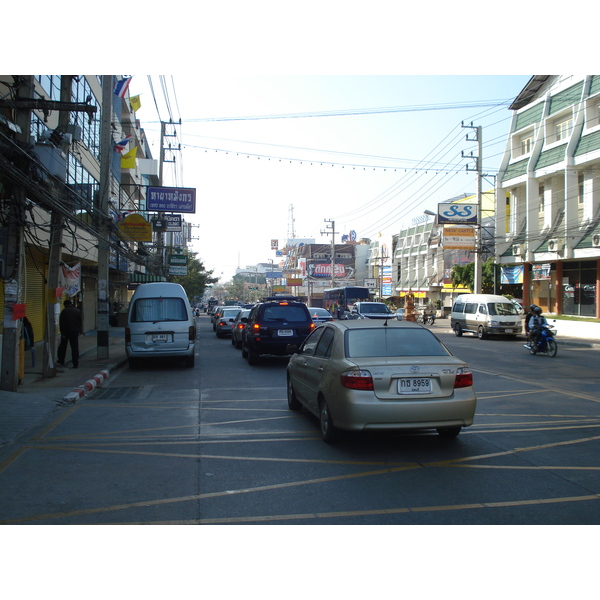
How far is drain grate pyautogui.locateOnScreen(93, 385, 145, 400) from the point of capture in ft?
36.7

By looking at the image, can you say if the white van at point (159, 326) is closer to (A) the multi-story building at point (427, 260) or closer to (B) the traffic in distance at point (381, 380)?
(B) the traffic in distance at point (381, 380)

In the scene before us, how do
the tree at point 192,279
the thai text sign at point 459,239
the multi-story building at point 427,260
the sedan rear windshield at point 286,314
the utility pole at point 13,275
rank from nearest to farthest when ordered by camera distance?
1. the utility pole at point 13,275
2. the sedan rear windshield at point 286,314
3. the thai text sign at point 459,239
4. the multi-story building at point 427,260
5. the tree at point 192,279

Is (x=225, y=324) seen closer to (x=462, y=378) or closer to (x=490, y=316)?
(x=490, y=316)

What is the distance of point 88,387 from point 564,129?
3038 cm

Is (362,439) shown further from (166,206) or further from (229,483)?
(166,206)

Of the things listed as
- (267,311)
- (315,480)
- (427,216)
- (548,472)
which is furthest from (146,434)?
(427,216)

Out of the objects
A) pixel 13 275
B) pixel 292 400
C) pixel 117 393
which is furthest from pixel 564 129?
pixel 13 275

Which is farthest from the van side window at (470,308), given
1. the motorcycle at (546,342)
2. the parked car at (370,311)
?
the motorcycle at (546,342)

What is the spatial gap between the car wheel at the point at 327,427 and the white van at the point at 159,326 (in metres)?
8.48

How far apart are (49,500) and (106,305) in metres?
12.1

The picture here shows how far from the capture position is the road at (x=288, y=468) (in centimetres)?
482

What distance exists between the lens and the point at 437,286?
191 feet

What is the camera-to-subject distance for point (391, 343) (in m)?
7.18

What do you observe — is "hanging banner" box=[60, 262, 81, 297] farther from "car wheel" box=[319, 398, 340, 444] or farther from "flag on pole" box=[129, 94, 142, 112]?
"flag on pole" box=[129, 94, 142, 112]
